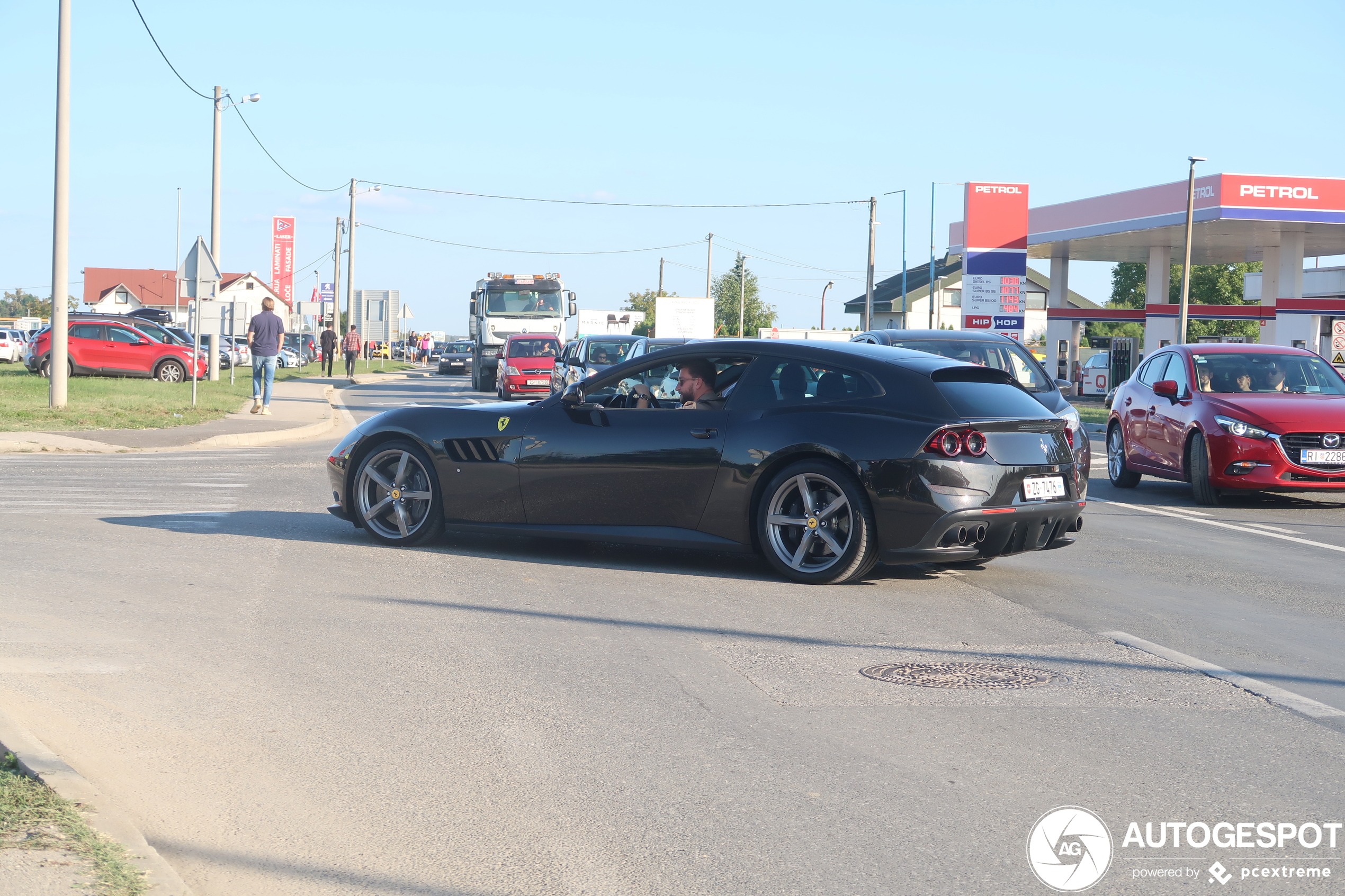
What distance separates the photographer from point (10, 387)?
92.4ft

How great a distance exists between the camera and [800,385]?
820cm

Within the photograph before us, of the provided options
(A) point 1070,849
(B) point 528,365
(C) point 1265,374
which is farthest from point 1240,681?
(B) point 528,365

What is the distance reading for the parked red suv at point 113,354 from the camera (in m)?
35.8

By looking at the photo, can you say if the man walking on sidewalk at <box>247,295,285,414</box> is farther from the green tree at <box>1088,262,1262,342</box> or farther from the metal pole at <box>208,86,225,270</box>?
the green tree at <box>1088,262,1262,342</box>

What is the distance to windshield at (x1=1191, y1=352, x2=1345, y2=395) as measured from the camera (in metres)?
13.6

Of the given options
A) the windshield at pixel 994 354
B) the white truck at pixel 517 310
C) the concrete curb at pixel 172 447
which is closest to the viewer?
the windshield at pixel 994 354

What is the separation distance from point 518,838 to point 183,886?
3.00 feet

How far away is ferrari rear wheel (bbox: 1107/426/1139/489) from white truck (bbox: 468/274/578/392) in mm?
27988

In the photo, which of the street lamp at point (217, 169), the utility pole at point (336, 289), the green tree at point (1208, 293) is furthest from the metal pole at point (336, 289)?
the green tree at point (1208, 293)

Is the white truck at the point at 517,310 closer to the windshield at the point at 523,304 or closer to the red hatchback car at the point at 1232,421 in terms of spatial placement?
the windshield at the point at 523,304

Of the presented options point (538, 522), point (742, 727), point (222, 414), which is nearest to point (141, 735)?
point (742, 727)

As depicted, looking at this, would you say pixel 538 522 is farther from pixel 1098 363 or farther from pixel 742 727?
pixel 1098 363

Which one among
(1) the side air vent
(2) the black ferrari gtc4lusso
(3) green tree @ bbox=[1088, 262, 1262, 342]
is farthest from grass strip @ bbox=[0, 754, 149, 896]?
(3) green tree @ bbox=[1088, 262, 1262, 342]

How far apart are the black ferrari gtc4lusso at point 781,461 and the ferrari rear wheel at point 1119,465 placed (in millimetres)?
7173
